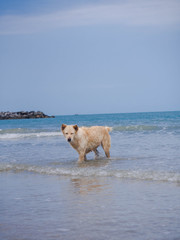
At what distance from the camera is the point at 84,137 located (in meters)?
10.4

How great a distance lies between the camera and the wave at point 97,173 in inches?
284

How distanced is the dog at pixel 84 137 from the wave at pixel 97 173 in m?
1.10

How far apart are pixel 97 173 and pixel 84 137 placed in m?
2.21

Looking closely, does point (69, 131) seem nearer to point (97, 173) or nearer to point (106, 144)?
point (106, 144)

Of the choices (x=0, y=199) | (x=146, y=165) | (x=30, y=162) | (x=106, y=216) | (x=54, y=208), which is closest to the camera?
(x=106, y=216)

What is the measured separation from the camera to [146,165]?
9023mm

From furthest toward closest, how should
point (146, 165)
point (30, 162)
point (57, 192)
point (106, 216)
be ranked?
point (30, 162)
point (146, 165)
point (57, 192)
point (106, 216)

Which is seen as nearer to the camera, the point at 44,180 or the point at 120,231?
the point at 120,231

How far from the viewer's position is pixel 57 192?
20.7 feet

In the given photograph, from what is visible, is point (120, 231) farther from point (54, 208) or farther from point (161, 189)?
point (161, 189)

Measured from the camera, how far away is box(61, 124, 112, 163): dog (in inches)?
393

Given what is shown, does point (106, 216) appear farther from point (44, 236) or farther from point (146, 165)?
point (146, 165)

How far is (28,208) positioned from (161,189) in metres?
2.25

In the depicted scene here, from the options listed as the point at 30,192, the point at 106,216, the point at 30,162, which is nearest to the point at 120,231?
the point at 106,216
